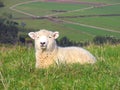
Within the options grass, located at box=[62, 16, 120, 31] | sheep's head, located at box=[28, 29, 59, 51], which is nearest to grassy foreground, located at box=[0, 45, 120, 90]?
sheep's head, located at box=[28, 29, 59, 51]

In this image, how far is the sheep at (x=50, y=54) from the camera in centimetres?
852

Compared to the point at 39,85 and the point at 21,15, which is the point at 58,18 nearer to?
the point at 21,15

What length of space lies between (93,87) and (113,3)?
81452mm

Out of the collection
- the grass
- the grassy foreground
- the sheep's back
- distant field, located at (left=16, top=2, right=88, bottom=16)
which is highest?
the grassy foreground

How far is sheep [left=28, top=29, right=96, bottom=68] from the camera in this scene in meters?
8.52

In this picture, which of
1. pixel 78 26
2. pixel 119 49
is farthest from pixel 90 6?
pixel 119 49

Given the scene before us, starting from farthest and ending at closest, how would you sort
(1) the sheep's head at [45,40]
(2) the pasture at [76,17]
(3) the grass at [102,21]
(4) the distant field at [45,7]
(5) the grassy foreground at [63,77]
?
(4) the distant field at [45,7] → (3) the grass at [102,21] → (2) the pasture at [76,17] → (1) the sheep's head at [45,40] → (5) the grassy foreground at [63,77]

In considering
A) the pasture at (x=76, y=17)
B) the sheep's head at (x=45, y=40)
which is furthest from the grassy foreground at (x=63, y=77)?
the pasture at (x=76, y=17)

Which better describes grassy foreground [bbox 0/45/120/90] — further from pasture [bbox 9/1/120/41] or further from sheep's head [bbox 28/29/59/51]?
pasture [bbox 9/1/120/41]

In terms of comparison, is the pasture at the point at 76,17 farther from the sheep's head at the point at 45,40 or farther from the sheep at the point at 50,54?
the sheep's head at the point at 45,40

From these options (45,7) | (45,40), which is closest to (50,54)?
(45,40)

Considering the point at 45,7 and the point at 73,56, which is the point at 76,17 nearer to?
the point at 45,7

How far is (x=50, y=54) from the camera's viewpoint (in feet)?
28.5

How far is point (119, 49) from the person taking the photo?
10.1 meters
